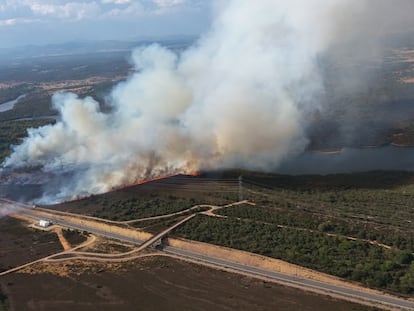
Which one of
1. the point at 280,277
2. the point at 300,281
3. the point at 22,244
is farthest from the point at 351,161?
the point at 22,244

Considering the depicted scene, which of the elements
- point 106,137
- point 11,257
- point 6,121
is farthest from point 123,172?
point 6,121

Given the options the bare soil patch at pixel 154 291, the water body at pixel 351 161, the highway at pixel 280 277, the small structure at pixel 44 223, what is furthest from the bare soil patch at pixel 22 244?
the water body at pixel 351 161

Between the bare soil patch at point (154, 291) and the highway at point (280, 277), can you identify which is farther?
the bare soil patch at point (154, 291)

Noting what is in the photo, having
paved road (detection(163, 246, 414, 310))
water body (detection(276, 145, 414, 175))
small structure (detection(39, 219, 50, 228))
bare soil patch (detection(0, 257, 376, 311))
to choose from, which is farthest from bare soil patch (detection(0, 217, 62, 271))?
water body (detection(276, 145, 414, 175))

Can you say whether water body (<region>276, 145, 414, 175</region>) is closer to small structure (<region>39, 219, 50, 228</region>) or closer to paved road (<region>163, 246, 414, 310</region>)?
paved road (<region>163, 246, 414, 310</region>)

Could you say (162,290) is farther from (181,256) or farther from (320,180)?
(320,180)

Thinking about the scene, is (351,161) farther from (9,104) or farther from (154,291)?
(9,104)

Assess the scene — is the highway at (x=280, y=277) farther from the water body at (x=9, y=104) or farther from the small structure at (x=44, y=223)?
the water body at (x=9, y=104)

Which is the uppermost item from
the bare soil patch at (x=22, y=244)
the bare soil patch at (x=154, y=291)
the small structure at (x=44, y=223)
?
the small structure at (x=44, y=223)

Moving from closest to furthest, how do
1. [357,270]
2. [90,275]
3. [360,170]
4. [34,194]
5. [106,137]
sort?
[357,270], [90,275], [34,194], [360,170], [106,137]
